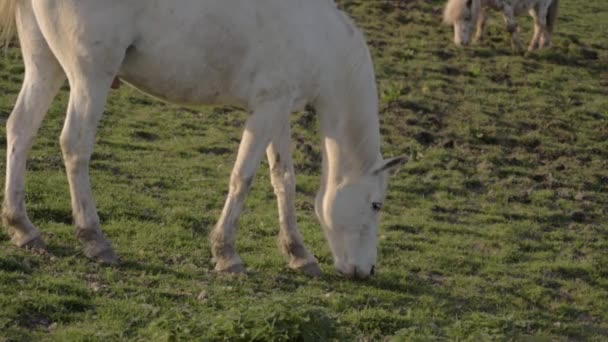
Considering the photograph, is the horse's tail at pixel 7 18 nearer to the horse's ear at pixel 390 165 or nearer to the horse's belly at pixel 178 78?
the horse's belly at pixel 178 78

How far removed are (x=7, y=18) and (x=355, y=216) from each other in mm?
2820

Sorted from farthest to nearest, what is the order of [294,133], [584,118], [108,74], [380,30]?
[380,30], [584,118], [294,133], [108,74]

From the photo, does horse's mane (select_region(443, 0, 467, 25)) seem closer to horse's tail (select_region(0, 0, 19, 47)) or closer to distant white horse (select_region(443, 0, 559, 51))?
distant white horse (select_region(443, 0, 559, 51))

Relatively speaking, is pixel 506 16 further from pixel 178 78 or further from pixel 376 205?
pixel 178 78

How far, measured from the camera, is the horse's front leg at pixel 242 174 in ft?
25.9

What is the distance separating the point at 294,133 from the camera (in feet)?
42.2

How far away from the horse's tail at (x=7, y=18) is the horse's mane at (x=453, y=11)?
1102cm

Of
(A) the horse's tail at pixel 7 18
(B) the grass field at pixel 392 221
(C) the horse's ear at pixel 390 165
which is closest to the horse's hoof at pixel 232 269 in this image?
(B) the grass field at pixel 392 221

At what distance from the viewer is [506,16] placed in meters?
18.6

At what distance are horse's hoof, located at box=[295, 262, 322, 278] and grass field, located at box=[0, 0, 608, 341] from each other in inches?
4.6

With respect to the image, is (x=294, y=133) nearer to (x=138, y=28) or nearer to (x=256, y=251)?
(x=256, y=251)

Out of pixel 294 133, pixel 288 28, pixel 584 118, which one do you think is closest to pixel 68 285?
pixel 288 28

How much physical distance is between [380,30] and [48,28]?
1107cm

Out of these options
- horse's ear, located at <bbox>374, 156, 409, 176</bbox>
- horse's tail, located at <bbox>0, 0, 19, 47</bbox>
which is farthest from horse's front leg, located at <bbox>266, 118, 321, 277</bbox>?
horse's tail, located at <bbox>0, 0, 19, 47</bbox>
